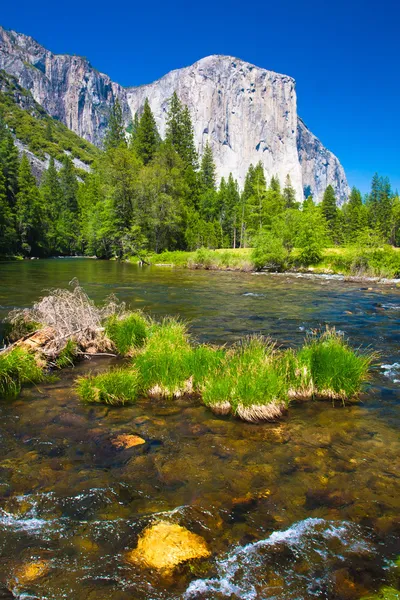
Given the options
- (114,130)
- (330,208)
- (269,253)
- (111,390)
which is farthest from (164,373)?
(114,130)

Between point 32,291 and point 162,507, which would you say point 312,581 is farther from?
point 32,291

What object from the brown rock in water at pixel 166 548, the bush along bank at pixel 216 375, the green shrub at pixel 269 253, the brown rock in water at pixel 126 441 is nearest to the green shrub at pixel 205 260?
the green shrub at pixel 269 253

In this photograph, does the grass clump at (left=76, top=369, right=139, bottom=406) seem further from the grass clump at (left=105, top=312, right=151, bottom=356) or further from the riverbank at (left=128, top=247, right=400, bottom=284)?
the riverbank at (left=128, top=247, right=400, bottom=284)

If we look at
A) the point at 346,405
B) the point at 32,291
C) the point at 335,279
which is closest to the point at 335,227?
the point at 335,279

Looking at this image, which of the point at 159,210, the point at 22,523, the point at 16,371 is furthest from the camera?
the point at 159,210

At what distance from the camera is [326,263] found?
1695 inches

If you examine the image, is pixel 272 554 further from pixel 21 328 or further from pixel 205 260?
pixel 205 260

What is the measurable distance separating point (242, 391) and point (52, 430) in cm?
324

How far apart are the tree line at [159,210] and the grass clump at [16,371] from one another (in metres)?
34.4

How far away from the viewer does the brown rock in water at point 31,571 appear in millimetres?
3211

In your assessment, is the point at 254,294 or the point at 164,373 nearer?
the point at 164,373

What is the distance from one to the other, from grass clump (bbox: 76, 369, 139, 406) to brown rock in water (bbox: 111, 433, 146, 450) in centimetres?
124

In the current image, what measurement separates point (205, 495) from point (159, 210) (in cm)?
5562

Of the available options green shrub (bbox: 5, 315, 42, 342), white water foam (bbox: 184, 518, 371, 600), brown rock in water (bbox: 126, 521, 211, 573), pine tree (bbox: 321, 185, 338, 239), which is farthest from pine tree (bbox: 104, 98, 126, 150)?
white water foam (bbox: 184, 518, 371, 600)
